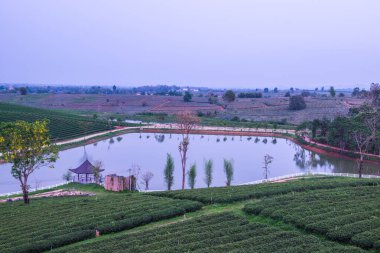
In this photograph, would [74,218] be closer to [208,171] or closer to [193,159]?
[208,171]

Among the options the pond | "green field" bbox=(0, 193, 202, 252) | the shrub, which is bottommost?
the pond

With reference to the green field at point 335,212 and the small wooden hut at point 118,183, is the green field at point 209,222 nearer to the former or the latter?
the green field at point 335,212

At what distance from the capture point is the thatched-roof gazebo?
37.9 meters

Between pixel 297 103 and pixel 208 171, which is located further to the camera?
pixel 297 103

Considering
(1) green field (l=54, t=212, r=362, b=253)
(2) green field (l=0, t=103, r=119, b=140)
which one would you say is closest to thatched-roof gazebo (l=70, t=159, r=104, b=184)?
(1) green field (l=54, t=212, r=362, b=253)

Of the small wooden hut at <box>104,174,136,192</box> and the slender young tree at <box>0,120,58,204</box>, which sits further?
the small wooden hut at <box>104,174,136,192</box>

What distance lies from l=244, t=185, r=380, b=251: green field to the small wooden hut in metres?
15.0

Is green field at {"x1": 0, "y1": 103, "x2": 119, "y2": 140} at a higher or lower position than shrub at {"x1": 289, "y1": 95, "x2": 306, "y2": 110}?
lower

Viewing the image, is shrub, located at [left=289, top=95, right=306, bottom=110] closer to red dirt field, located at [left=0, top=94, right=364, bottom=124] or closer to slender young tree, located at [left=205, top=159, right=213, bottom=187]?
red dirt field, located at [left=0, top=94, right=364, bottom=124]

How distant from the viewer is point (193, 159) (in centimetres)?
5272

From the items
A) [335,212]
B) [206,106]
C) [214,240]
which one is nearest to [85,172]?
[214,240]

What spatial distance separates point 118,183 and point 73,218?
12377mm

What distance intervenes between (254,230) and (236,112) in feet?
323

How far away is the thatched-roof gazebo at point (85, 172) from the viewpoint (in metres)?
37.9
